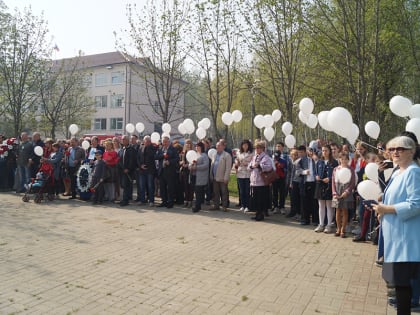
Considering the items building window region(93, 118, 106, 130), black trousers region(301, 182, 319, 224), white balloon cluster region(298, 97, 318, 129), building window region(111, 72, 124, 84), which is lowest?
black trousers region(301, 182, 319, 224)

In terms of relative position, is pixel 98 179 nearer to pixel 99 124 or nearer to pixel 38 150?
pixel 38 150

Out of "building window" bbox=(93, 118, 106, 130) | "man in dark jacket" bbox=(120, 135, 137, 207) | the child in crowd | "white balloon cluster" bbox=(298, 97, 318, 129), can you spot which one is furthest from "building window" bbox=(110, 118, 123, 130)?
the child in crowd

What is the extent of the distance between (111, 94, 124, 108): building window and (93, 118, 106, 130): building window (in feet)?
10.0

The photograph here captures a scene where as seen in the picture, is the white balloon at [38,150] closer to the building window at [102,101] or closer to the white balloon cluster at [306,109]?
the white balloon cluster at [306,109]

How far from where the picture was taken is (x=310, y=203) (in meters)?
9.13

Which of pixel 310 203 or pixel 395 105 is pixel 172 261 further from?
pixel 395 105

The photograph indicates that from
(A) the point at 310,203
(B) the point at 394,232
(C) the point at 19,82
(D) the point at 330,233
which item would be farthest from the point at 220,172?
(C) the point at 19,82

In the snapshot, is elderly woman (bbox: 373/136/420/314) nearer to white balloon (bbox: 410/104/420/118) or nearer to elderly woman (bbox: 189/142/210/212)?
white balloon (bbox: 410/104/420/118)

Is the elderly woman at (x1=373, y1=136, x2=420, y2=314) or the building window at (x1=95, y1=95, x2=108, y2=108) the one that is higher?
the building window at (x1=95, y1=95, x2=108, y2=108)

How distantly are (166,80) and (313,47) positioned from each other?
7660 millimetres

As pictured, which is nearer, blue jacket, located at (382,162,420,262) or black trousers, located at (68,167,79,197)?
blue jacket, located at (382,162,420,262)

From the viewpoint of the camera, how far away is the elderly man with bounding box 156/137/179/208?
426 inches

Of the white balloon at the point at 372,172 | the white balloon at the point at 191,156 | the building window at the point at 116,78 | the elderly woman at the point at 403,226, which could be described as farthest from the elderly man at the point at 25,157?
the building window at the point at 116,78

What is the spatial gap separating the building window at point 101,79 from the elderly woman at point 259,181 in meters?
49.3
